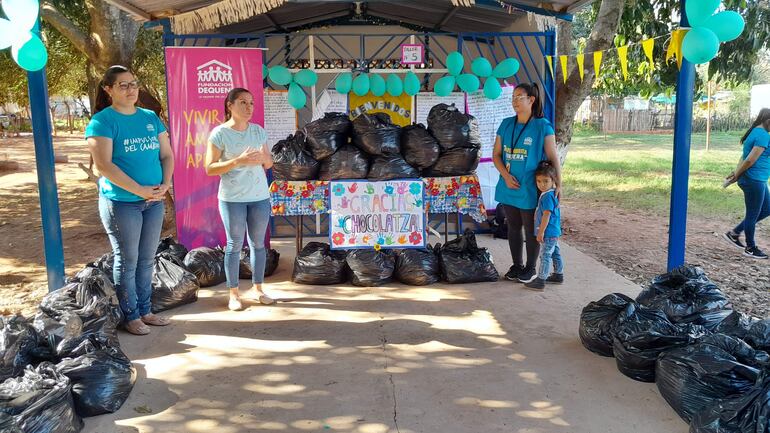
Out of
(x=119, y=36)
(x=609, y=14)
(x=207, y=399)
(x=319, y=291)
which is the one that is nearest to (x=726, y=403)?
(x=207, y=399)

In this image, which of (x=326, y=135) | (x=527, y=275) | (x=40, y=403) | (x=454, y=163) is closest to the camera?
(x=40, y=403)

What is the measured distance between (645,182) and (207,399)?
11.1 metres

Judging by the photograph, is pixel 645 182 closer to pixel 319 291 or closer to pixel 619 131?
pixel 319 291

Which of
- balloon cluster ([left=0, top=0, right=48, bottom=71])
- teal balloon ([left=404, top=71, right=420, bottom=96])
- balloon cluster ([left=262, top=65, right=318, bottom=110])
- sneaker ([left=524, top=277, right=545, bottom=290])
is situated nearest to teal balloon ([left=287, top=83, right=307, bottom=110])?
balloon cluster ([left=262, top=65, right=318, bottom=110])

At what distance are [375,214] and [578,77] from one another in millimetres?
3270

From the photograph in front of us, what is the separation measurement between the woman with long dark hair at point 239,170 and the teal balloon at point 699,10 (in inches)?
115

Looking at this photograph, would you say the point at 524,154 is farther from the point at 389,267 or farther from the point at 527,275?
the point at 389,267

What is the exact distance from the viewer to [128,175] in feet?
12.1

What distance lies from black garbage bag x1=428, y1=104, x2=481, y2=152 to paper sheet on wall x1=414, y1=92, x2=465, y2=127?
1.91 m

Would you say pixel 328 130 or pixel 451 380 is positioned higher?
pixel 328 130

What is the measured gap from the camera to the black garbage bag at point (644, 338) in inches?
128

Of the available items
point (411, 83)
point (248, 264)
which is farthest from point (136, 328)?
point (411, 83)

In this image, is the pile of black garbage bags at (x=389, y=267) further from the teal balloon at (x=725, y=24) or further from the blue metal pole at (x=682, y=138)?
the teal balloon at (x=725, y=24)

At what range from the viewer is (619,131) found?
2545cm
